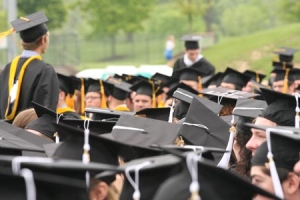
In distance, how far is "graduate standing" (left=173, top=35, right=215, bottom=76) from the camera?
14.0 m

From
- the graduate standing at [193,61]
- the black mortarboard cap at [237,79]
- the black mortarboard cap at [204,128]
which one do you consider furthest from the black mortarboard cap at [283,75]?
the black mortarboard cap at [204,128]

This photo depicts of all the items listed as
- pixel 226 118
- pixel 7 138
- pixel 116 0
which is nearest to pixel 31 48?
pixel 226 118

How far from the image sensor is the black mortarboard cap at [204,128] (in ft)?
20.6

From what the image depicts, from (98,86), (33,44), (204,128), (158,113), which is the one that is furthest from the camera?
(98,86)

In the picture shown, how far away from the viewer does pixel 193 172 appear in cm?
403

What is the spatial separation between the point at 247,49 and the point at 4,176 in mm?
28589

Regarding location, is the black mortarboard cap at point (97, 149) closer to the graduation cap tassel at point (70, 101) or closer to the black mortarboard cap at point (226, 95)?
the black mortarboard cap at point (226, 95)

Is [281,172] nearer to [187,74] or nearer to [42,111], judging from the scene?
[42,111]

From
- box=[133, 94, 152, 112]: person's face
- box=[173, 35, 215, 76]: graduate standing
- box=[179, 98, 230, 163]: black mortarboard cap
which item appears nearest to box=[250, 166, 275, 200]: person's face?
box=[179, 98, 230, 163]: black mortarboard cap

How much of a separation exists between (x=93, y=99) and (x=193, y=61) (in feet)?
11.9

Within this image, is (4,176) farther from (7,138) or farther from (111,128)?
(111,128)

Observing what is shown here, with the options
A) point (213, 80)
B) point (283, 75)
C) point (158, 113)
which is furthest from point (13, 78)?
point (213, 80)

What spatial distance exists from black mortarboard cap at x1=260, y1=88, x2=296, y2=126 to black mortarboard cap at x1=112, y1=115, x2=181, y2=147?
57 centimetres

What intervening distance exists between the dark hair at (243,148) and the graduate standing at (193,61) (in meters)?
7.37
